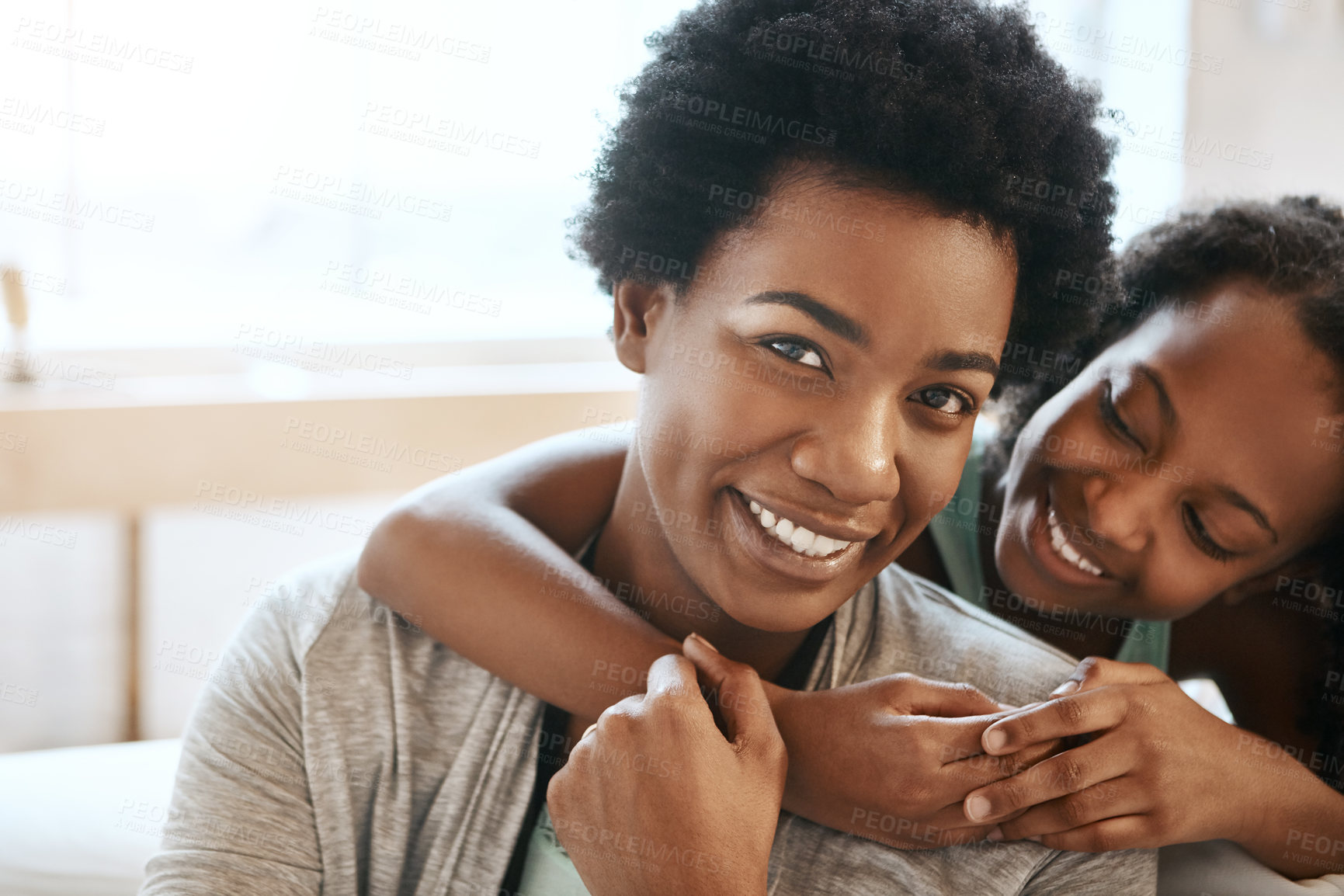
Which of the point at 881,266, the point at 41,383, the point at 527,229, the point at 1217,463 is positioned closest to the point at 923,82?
the point at 881,266

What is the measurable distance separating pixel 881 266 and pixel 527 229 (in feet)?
4.94

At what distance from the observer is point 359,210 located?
2170mm

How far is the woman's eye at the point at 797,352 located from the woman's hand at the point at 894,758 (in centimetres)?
28

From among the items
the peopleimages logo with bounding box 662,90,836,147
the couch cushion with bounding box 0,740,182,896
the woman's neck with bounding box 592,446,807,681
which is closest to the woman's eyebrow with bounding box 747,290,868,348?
the peopleimages logo with bounding box 662,90,836,147

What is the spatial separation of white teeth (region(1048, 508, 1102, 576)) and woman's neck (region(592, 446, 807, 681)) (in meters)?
0.35

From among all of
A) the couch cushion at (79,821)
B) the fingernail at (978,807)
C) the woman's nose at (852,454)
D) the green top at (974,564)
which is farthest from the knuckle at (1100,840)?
the couch cushion at (79,821)

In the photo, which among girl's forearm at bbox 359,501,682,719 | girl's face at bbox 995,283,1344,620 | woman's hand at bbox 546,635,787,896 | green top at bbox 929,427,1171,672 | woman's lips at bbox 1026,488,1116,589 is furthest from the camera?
green top at bbox 929,427,1171,672

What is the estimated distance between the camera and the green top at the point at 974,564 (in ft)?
4.95

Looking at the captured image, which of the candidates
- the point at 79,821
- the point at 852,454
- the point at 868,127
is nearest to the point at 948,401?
the point at 852,454

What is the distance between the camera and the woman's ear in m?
1.05

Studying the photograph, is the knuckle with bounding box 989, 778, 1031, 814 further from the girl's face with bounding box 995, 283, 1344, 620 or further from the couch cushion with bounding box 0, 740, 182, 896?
the couch cushion with bounding box 0, 740, 182, 896

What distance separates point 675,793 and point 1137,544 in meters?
0.65

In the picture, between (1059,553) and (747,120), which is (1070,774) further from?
(747,120)

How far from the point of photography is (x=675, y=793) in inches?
35.2
